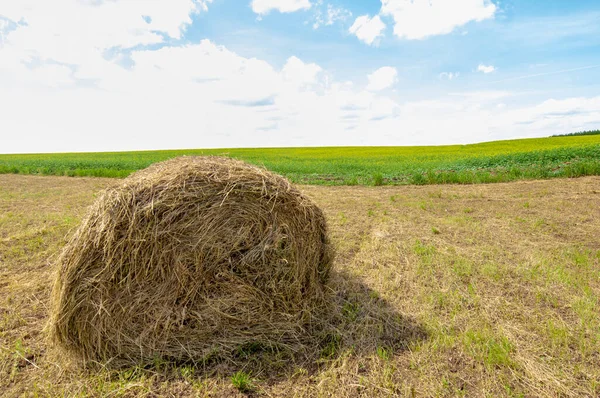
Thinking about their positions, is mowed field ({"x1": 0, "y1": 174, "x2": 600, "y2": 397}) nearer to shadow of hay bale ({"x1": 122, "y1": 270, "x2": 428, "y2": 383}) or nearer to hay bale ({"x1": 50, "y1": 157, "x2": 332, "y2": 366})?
shadow of hay bale ({"x1": 122, "y1": 270, "x2": 428, "y2": 383})

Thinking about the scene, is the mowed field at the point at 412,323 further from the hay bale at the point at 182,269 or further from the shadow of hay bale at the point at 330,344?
the hay bale at the point at 182,269

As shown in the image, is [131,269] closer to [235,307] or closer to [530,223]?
[235,307]

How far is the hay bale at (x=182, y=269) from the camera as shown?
4031 mm

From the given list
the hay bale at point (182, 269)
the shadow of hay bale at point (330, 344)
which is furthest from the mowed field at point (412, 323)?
the hay bale at point (182, 269)

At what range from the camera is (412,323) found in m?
4.73

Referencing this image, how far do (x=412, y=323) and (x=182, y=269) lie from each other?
2.73 metres

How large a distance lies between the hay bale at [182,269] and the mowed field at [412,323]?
28 cm

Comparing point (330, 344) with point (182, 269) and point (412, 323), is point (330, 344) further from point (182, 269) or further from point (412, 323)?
point (182, 269)

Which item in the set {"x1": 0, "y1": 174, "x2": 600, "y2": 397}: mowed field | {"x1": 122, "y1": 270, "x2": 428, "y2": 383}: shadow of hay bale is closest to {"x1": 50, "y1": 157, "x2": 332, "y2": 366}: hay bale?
{"x1": 122, "y1": 270, "x2": 428, "y2": 383}: shadow of hay bale

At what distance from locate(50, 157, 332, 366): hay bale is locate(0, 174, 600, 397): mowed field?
28cm

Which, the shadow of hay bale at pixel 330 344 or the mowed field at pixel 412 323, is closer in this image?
the mowed field at pixel 412 323

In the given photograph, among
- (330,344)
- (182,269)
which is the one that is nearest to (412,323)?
(330,344)

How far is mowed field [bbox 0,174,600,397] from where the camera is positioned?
367 cm

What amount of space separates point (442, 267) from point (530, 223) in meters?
4.19
